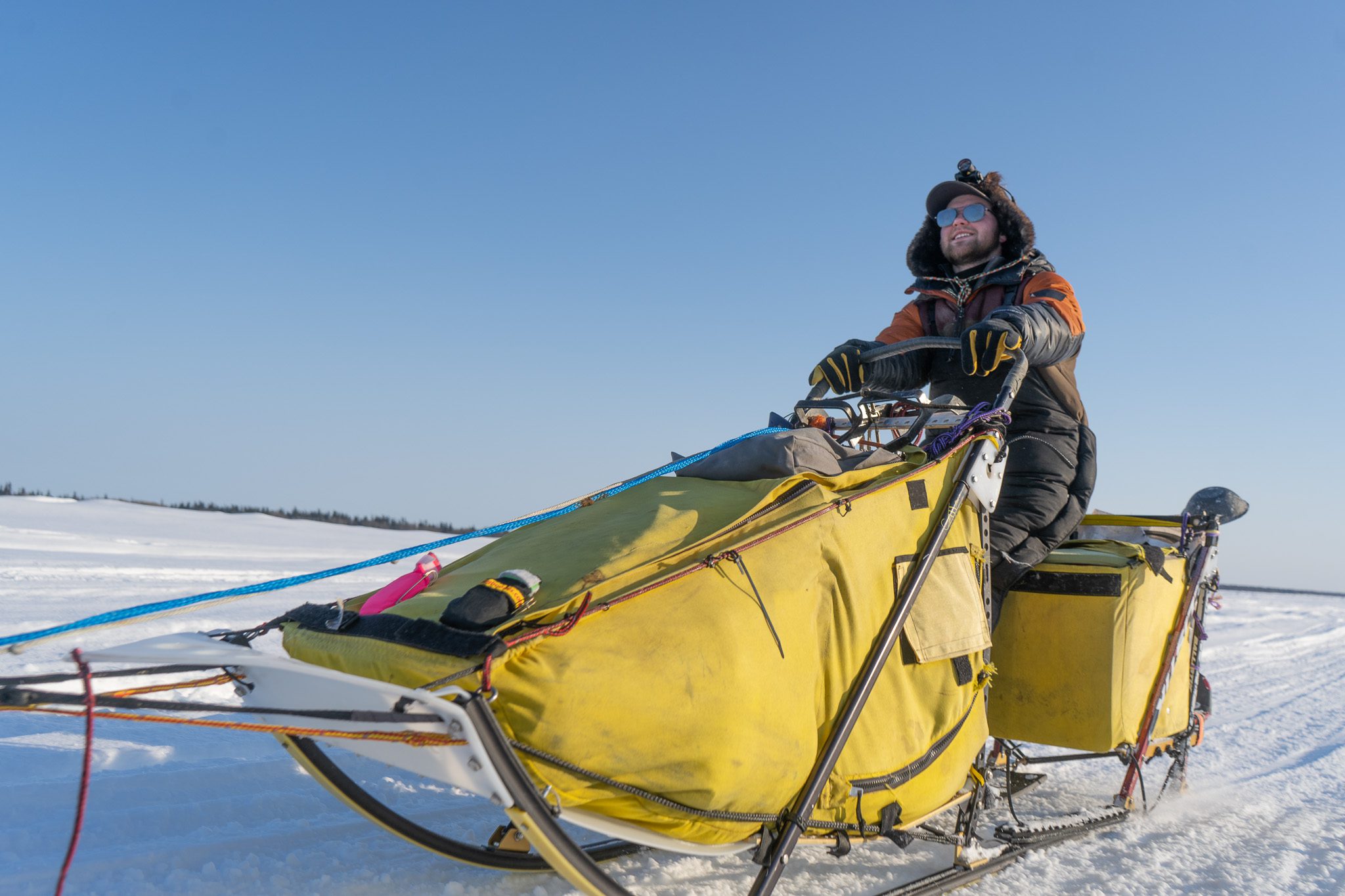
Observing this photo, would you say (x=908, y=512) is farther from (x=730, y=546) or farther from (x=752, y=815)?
(x=752, y=815)

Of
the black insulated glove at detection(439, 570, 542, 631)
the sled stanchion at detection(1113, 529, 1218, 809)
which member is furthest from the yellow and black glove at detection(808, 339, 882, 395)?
the black insulated glove at detection(439, 570, 542, 631)

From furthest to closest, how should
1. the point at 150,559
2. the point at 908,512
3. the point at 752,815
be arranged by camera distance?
1. the point at 150,559
2. the point at 908,512
3. the point at 752,815

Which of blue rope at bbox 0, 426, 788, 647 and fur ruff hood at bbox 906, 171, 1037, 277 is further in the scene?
fur ruff hood at bbox 906, 171, 1037, 277

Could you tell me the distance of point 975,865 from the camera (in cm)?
262

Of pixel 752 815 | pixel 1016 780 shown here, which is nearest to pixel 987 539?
pixel 752 815

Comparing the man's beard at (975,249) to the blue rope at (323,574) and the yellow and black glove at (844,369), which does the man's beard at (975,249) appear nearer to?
the yellow and black glove at (844,369)

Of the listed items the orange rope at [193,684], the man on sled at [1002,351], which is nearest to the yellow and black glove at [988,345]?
the man on sled at [1002,351]

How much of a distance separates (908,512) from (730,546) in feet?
2.26

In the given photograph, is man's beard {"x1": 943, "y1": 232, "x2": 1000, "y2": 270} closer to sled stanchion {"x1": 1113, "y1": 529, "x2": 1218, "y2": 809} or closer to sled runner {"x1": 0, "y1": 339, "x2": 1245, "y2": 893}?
sled runner {"x1": 0, "y1": 339, "x2": 1245, "y2": 893}

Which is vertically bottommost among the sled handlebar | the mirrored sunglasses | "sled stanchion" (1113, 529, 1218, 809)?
"sled stanchion" (1113, 529, 1218, 809)

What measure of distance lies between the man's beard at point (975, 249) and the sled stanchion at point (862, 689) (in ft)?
3.50

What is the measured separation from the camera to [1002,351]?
8.84 ft

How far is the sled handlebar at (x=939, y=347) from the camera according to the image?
2688mm

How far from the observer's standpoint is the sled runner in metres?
1.59
